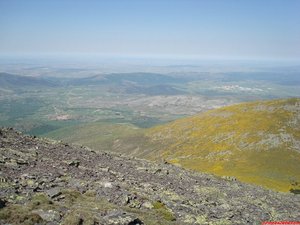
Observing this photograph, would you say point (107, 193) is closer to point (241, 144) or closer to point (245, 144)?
point (245, 144)

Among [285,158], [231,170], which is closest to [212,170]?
[231,170]

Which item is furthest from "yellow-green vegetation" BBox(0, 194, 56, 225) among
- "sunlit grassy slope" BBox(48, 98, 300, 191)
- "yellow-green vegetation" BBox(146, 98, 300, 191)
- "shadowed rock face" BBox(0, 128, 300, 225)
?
"yellow-green vegetation" BBox(146, 98, 300, 191)

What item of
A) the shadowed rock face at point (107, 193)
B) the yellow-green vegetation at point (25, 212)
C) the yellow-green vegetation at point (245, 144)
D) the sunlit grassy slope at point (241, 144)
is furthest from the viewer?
the sunlit grassy slope at point (241, 144)

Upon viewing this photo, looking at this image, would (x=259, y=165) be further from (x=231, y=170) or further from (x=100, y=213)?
(x=100, y=213)

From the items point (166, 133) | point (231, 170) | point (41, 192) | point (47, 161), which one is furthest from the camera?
point (166, 133)

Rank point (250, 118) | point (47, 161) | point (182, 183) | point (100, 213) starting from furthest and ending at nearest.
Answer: point (250, 118) → point (182, 183) → point (47, 161) → point (100, 213)

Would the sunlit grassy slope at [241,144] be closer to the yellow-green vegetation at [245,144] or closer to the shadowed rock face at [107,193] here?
the yellow-green vegetation at [245,144]

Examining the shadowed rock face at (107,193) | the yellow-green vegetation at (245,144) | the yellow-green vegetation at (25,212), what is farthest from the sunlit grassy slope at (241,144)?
the yellow-green vegetation at (25,212)
